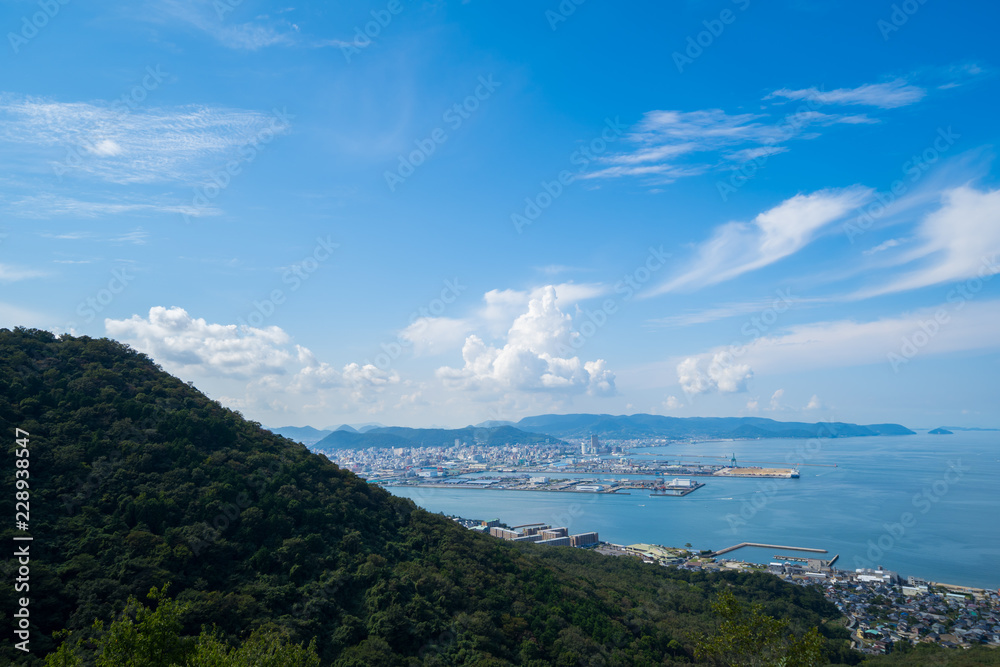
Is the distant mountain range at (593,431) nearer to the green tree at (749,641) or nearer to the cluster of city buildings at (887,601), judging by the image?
the cluster of city buildings at (887,601)

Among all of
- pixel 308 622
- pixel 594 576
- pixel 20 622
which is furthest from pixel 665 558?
pixel 20 622

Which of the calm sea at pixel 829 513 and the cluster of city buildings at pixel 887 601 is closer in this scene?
the cluster of city buildings at pixel 887 601

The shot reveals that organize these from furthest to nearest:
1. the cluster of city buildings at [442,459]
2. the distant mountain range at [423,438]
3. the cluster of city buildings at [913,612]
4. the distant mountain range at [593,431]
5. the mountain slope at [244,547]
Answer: the distant mountain range at [593,431] → the distant mountain range at [423,438] → the cluster of city buildings at [442,459] → the cluster of city buildings at [913,612] → the mountain slope at [244,547]

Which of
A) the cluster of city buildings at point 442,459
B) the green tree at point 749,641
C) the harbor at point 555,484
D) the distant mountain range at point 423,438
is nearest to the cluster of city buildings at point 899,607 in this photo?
the green tree at point 749,641

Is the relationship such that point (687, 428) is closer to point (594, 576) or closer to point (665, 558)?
point (665, 558)

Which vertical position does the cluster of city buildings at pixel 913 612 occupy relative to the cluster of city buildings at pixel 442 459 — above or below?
above

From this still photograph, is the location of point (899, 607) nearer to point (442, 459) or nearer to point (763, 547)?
point (763, 547)

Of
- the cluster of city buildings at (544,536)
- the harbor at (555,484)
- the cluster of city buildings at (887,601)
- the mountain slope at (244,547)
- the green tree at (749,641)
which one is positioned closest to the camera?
the green tree at (749,641)

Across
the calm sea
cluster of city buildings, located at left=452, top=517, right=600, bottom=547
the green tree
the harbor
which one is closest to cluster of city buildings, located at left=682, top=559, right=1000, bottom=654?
the calm sea
